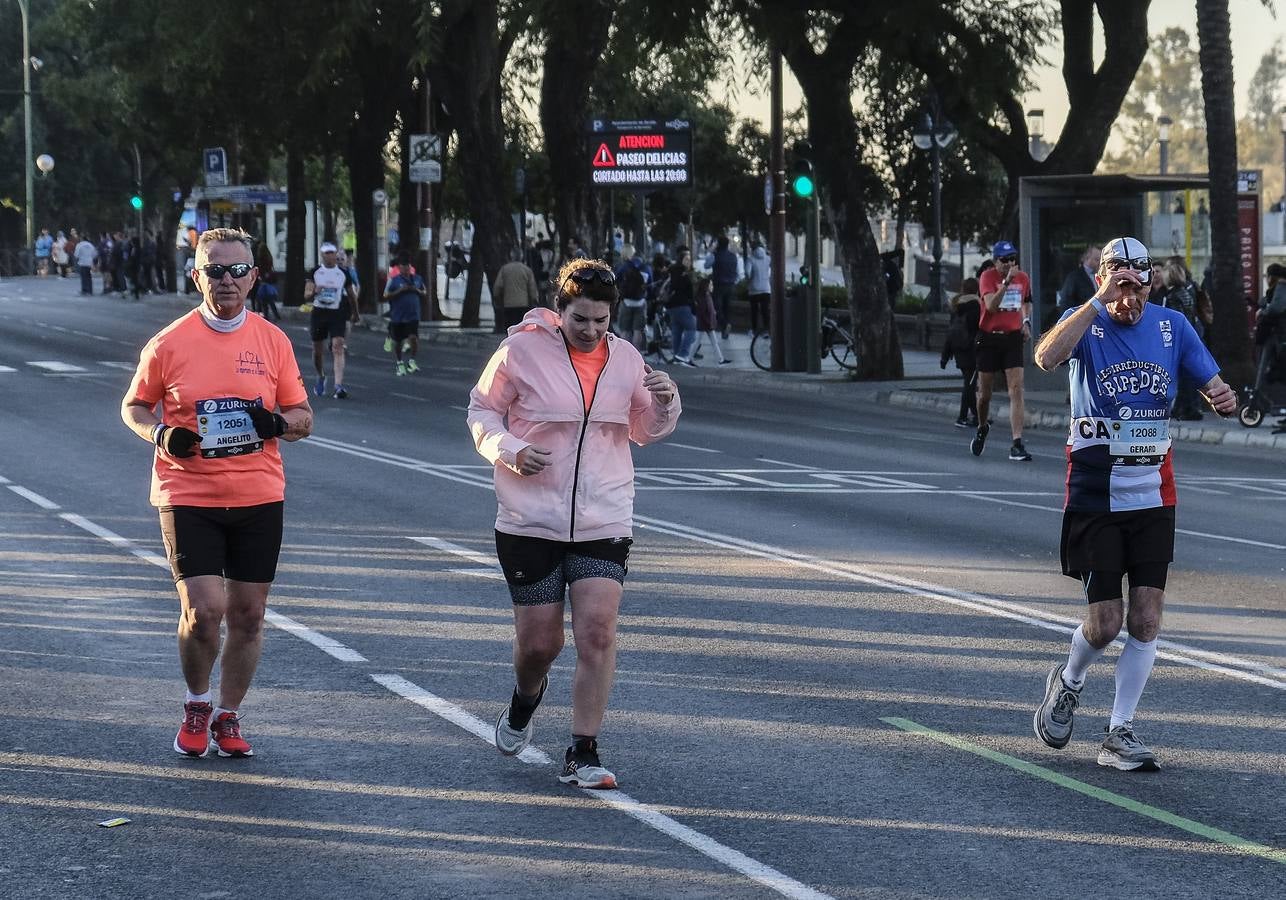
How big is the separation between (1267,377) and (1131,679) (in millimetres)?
15919

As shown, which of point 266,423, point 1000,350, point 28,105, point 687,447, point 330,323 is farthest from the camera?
point 28,105

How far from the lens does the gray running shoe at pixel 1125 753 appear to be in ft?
24.5

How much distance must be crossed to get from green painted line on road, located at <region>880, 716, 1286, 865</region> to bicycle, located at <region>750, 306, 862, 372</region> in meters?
24.3

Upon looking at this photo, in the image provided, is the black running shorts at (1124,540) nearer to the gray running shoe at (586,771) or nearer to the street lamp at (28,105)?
the gray running shoe at (586,771)

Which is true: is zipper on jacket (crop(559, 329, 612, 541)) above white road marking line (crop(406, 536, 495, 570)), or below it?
above

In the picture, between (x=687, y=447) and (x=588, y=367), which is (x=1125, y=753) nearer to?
(x=588, y=367)

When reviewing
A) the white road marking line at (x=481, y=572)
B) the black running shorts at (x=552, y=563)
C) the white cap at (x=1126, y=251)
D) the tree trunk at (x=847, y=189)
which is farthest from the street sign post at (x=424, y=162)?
the black running shorts at (x=552, y=563)

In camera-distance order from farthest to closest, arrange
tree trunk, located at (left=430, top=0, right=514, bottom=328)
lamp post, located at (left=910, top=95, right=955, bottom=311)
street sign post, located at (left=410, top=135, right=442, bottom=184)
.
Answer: street sign post, located at (left=410, top=135, right=442, bottom=184), lamp post, located at (left=910, top=95, right=955, bottom=311), tree trunk, located at (left=430, top=0, right=514, bottom=328)

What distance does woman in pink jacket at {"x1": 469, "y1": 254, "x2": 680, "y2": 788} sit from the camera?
23.4ft

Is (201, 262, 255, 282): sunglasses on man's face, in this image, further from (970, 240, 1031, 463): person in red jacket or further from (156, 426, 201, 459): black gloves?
(970, 240, 1031, 463): person in red jacket

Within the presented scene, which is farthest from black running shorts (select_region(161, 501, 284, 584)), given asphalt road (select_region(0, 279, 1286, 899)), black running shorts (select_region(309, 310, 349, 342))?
black running shorts (select_region(309, 310, 349, 342))

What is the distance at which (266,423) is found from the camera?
296 inches

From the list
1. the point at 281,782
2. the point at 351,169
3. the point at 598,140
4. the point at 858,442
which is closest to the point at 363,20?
the point at 598,140

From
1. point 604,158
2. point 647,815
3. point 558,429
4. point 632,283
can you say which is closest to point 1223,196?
point 632,283
